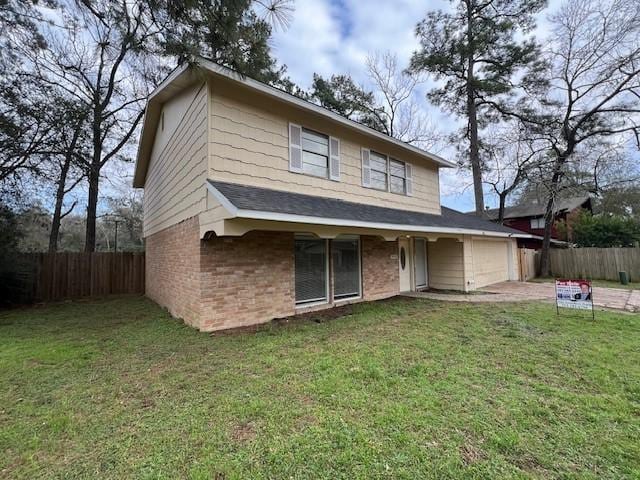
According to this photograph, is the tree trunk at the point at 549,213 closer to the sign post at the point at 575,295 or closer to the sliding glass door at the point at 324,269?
the sign post at the point at 575,295

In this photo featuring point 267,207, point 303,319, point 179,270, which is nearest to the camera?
point 267,207

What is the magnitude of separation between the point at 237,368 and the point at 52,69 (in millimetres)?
14229

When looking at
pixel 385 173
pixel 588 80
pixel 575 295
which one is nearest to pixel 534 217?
pixel 588 80

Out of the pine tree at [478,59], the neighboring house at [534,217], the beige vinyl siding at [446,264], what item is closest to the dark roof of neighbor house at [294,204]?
the beige vinyl siding at [446,264]

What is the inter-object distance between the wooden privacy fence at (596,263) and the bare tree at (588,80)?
0.59 meters

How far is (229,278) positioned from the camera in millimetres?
5926

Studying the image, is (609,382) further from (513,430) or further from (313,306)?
(313,306)

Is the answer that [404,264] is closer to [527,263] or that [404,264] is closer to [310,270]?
[310,270]

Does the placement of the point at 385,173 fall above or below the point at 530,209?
below

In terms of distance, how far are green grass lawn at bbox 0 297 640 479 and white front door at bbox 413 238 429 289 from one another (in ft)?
17.9

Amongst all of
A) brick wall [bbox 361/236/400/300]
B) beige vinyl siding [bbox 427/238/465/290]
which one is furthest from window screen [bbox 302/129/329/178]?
beige vinyl siding [bbox 427/238/465/290]

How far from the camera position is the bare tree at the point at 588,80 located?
1252 centimetres

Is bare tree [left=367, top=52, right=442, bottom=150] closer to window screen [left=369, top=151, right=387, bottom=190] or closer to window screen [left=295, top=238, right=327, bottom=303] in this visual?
window screen [left=369, top=151, right=387, bottom=190]

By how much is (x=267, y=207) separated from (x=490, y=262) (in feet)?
36.9
